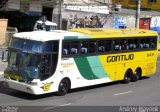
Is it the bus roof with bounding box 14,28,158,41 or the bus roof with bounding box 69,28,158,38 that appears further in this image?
the bus roof with bounding box 69,28,158,38

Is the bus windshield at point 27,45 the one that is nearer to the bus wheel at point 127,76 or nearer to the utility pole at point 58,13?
the bus wheel at point 127,76

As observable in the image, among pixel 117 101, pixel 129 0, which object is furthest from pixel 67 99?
pixel 129 0

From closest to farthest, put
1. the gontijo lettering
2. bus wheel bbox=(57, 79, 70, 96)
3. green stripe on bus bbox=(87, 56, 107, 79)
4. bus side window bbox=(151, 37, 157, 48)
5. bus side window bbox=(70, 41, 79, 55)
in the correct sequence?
bus wheel bbox=(57, 79, 70, 96) < bus side window bbox=(70, 41, 79, 55) < green stripe on bus bbox=(87, 56, 107, 79) < the gontijo lettering < bus side window bbox=(151, 37, 157, 48)

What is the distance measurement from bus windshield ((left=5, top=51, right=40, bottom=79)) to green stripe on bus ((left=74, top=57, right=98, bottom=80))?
8.02 ft

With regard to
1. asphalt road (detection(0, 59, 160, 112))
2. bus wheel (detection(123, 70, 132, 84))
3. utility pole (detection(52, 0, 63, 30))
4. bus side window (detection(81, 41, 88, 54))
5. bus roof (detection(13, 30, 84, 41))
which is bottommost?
asphalt road (detection(0, 59, 160, 112))

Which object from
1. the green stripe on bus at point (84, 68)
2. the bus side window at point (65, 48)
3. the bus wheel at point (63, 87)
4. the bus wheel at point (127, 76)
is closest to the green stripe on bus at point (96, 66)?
the green stripe on bus at point (84, 68)

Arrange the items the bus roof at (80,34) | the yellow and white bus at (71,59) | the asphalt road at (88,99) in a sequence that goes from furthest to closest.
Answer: the bus roof at (80,34) → the yellow and white bus at (71,59) → the asphalt road at (88,99)

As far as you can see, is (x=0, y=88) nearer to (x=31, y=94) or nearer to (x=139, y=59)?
(x=31, y=94)

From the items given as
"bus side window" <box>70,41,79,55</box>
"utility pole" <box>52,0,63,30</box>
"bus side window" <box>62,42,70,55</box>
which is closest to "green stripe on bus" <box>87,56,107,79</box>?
"bus side window" <box>70,41,79,55</box>

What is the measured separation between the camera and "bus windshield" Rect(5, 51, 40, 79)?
18.0 meters

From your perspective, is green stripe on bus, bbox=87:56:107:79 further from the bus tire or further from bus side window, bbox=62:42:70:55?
the bus tire

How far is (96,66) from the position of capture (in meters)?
21.3

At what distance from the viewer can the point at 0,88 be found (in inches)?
798

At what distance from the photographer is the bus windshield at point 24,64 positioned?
17984 millimetres
